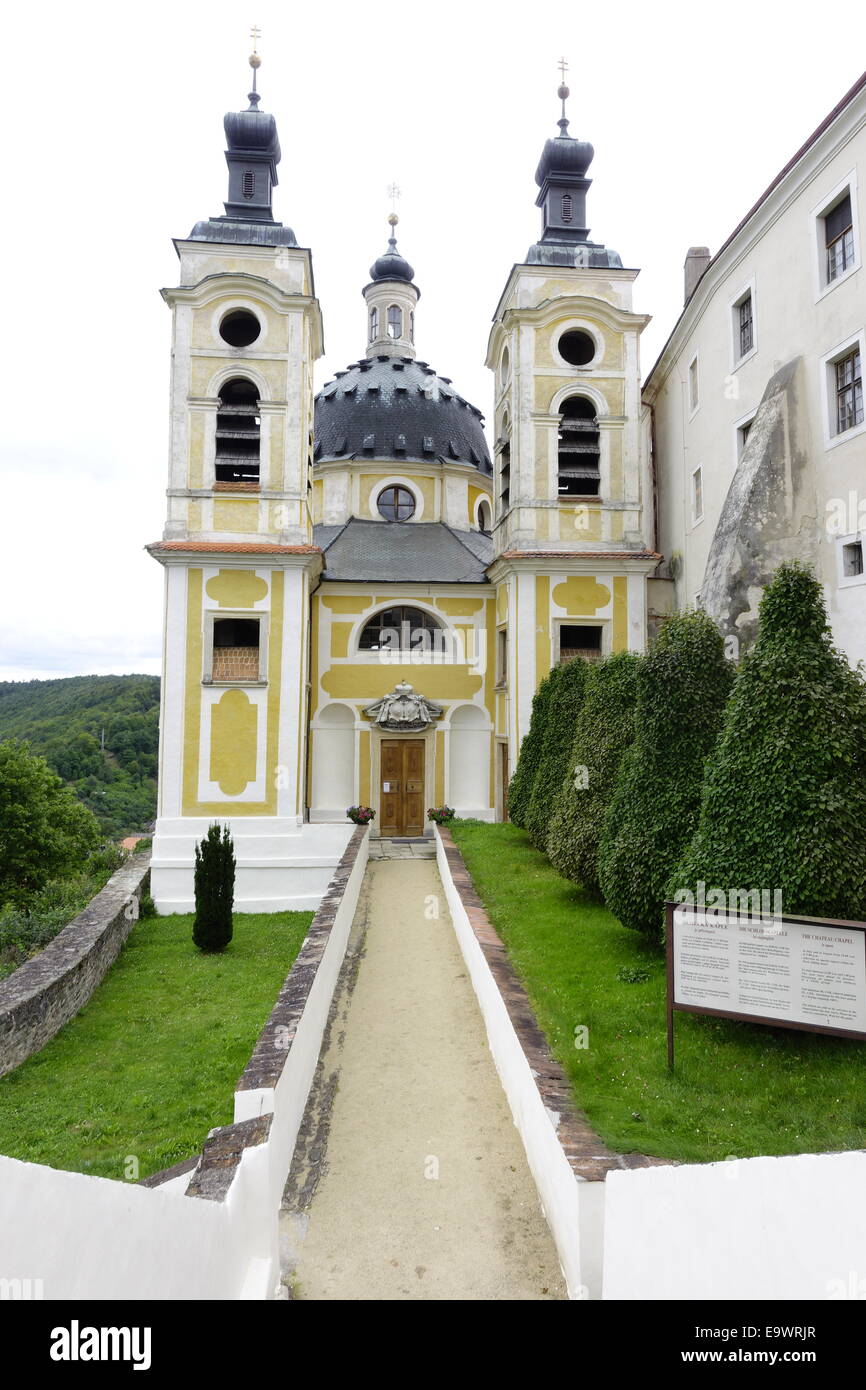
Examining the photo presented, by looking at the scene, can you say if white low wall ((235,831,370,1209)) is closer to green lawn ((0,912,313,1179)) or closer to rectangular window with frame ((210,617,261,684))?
green lawn ((0,912,313,1179))

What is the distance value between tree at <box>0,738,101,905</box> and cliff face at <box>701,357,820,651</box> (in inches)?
1095

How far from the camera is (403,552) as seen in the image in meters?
26.7

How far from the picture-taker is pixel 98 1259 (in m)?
2.94

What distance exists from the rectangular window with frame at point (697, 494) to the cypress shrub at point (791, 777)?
445 inches

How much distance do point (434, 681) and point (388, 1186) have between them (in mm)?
18380

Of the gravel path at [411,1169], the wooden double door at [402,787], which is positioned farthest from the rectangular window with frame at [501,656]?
the gravel path at [411,1169]

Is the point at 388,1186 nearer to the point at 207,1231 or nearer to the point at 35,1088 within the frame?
the point at 207,1231

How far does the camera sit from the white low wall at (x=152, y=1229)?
261 centimetres

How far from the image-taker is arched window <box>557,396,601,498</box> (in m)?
22.5

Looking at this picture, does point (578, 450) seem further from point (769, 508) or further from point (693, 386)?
point (769, 508)

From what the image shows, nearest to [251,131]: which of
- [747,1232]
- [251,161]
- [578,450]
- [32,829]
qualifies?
[251,161]

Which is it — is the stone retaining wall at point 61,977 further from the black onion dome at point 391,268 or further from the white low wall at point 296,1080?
the black onion dome at point 391,268

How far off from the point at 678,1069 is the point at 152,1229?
4.95m
